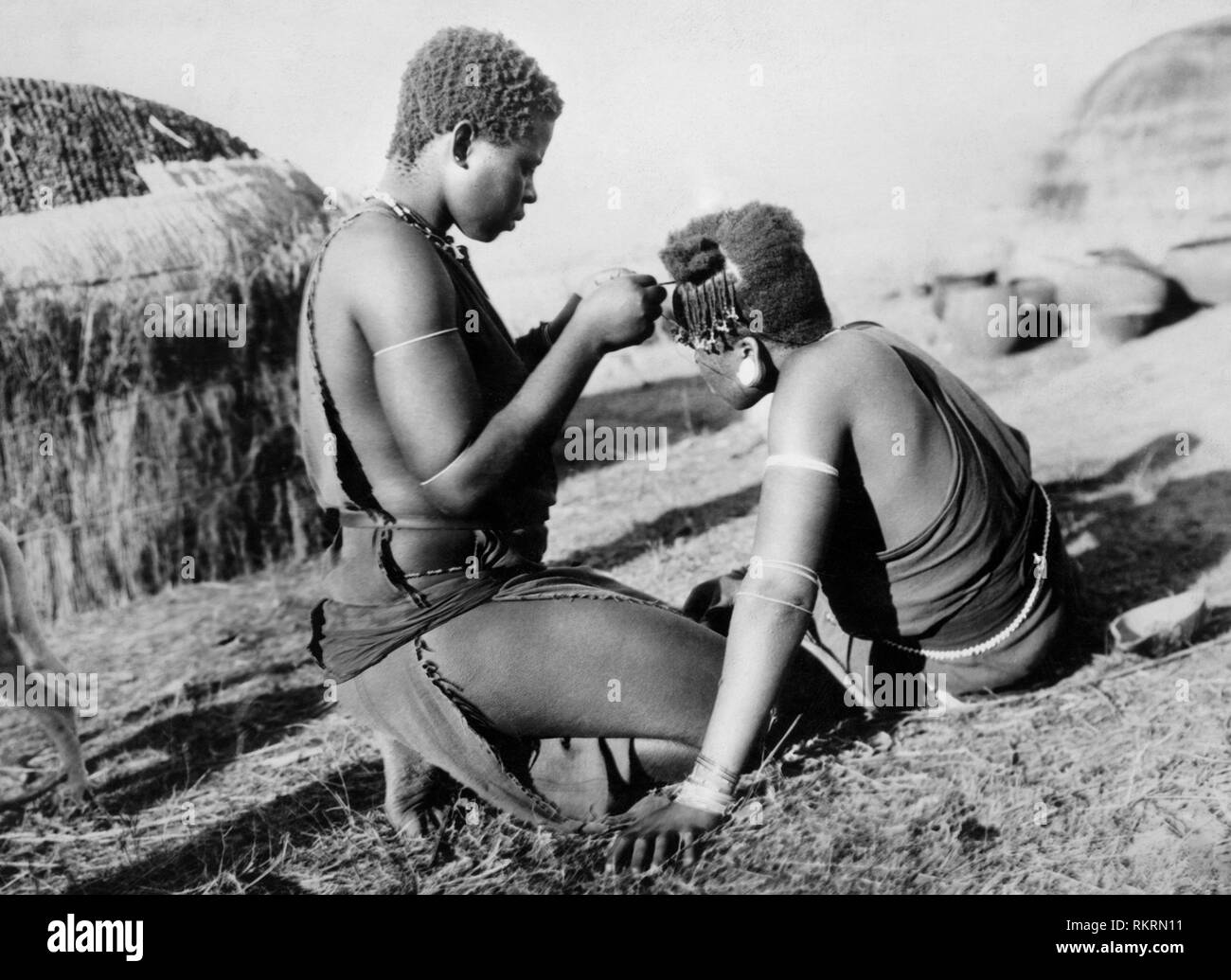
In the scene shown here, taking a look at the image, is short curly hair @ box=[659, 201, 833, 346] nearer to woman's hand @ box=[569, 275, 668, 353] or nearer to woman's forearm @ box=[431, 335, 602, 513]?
woman's hand @ box=[569, 275, 668, 353]

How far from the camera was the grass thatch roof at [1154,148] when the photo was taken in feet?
15.5

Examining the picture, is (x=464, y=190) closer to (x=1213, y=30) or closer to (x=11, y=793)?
(x=11, y=793)

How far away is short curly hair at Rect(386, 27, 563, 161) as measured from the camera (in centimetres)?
238

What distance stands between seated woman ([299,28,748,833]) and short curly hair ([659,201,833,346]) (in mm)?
120

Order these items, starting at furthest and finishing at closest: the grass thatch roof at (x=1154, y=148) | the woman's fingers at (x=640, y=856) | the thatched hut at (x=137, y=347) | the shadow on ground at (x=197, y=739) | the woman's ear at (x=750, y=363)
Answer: the grass thatch roof at (x=1154, y=148) → the thatched hut at (x=137, y=347) → the shadow on ground at (x=197, y=739) → the woman's ear at (x=750, y=363) → the woman's fingers at (x=640, y=856)

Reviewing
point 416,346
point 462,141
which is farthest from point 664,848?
point 462,141

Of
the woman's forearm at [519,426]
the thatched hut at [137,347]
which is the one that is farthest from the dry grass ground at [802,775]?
the woman's forearm at [519,426]

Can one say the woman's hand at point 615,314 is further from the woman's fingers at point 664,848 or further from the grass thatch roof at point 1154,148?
the grass thatch roof at point 1154,148

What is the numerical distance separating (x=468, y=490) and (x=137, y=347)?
8.08 feet

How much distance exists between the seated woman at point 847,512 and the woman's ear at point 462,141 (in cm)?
47

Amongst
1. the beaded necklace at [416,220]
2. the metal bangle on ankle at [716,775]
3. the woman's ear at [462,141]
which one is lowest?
the metal bangle on ankle at [716,775]

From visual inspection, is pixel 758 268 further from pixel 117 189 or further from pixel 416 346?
pixel 117 189

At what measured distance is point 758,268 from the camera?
7.93ft
